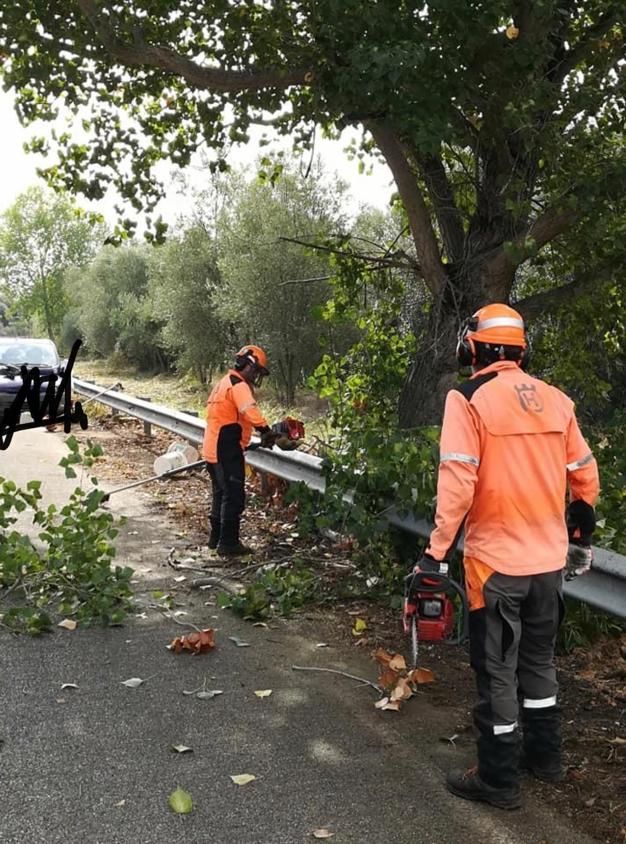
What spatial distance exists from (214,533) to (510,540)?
419cm

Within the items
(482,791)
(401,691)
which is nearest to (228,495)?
(401,691)

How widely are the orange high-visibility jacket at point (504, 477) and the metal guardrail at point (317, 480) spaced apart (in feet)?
1.88

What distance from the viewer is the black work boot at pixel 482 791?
11.3 feet

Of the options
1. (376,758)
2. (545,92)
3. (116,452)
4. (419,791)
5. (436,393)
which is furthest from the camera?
(116,452)

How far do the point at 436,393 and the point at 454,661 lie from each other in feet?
12.6

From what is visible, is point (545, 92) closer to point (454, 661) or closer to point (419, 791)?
point (454, 661)

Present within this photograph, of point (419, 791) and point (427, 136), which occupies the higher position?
point (427, 136)

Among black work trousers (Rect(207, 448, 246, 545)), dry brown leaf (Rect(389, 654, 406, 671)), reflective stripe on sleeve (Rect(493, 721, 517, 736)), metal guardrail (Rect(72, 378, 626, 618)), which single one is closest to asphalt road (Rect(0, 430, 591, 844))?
dry brown leaf (Rect(389, 654, 406, 671))

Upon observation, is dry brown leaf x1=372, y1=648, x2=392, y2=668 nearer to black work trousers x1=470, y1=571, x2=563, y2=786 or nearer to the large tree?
black work trousers x1=470, y1=571, x2=563, y2=786

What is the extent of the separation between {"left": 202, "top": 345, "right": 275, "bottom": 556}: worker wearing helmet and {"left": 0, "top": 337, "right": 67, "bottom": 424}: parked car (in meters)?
8.54

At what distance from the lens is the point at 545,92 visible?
698cm

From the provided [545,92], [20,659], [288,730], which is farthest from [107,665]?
[545,92]

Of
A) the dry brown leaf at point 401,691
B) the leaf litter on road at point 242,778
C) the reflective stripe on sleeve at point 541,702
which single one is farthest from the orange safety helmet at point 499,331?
the leaf litter on road at point 242,778

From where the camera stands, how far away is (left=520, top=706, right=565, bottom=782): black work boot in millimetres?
3686
